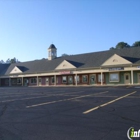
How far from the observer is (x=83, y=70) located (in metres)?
37.2

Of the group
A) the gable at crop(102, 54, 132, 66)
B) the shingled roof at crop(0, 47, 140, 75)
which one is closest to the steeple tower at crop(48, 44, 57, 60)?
the shingled roof at crop(0, 47, 140, 75)

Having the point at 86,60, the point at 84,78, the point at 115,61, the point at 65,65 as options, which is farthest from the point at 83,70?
the point at 115,61

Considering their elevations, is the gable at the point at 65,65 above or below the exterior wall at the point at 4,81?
above

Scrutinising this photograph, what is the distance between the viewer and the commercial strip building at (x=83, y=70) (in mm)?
33188

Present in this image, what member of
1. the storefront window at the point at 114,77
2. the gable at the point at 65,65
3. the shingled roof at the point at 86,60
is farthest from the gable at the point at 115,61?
the gable at the point at 65,65

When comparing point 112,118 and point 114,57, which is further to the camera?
point 114,57

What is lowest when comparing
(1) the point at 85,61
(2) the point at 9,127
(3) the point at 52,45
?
(2) the point at 9,127

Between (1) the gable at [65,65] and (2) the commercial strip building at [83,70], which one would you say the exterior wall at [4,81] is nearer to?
(2) the commercial strip building at [83,70]

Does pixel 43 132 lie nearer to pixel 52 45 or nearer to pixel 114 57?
pixel 114 57

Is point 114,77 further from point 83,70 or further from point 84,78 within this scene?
point 84,78

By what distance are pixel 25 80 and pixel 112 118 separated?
43.7 m

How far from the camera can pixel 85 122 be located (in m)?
6.46

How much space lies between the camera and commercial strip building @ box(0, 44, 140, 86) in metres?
33.2

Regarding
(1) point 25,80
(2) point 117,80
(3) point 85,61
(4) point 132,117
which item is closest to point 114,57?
(2) point 117,80
